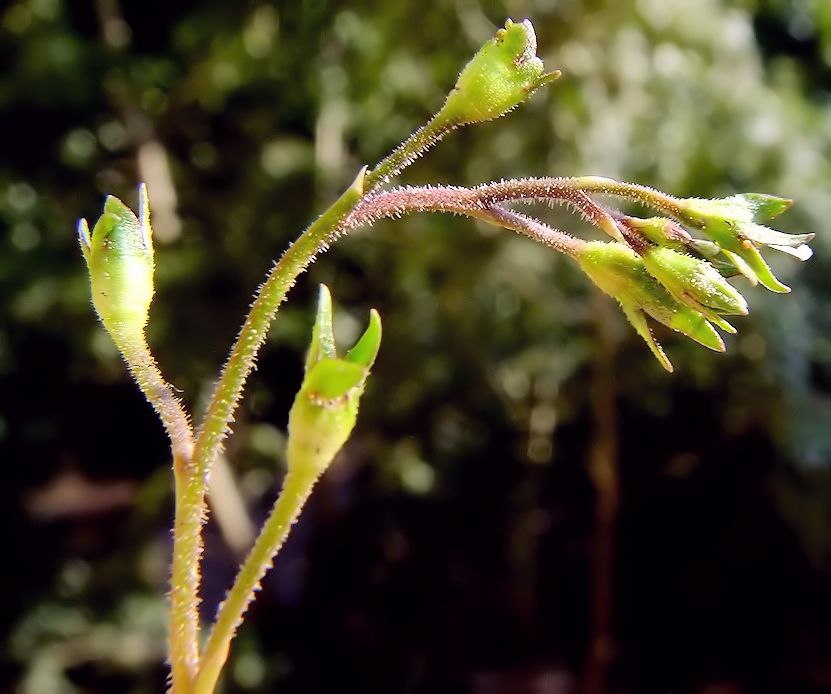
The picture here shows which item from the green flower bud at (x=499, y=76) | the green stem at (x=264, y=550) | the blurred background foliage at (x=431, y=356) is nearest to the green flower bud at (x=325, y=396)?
the green stem at (x=264, y=550)

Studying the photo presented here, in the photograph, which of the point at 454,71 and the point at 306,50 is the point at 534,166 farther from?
the point at 306,50

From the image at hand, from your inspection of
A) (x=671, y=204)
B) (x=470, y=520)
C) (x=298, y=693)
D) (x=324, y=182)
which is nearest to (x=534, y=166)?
(x=324, y=182)

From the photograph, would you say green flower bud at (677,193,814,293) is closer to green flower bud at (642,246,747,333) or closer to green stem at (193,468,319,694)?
green flower bud at (642,246,747,333)

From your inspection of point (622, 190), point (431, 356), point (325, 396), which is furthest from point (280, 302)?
point (431, 356)

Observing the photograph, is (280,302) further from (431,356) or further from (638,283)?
(431,356)

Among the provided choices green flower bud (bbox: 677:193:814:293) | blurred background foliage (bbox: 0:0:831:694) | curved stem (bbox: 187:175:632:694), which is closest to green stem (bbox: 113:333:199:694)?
curved stem (bbox: 187:175:632:694)

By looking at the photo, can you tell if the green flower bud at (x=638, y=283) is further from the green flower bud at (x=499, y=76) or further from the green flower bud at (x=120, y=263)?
the green flower bud at (x=120, y=263)
